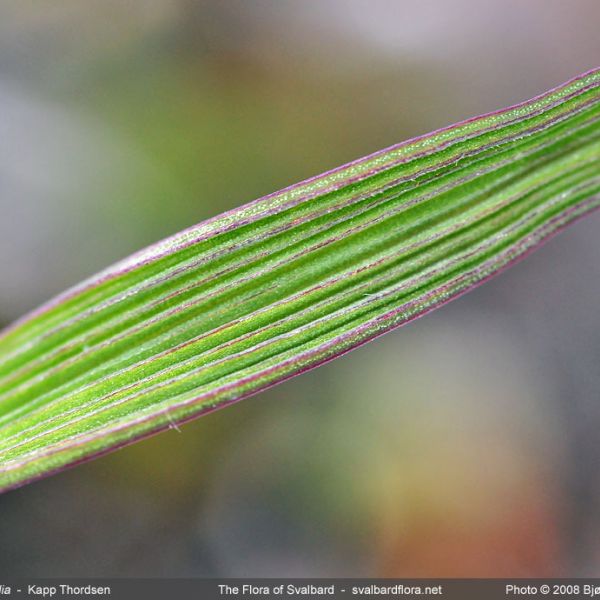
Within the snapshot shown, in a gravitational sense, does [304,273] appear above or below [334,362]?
below

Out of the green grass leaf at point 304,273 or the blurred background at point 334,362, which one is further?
the blurred background at point 334,362

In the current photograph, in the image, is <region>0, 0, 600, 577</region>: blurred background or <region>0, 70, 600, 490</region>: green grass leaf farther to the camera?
<region>0, 0, 600, 577</region>: blurred background

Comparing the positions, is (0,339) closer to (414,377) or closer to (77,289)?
→ (77,289)

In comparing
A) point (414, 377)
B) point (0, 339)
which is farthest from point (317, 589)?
point (0, 339)

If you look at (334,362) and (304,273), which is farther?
(334,362)
